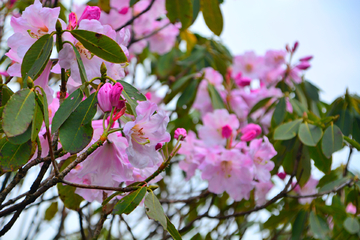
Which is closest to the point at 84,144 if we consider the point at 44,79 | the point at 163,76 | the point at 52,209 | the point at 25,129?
the point at 25,129

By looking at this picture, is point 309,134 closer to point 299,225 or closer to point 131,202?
point 299,225

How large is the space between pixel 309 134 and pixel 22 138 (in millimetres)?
1043

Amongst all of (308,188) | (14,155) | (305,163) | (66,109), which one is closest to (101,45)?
(66,109)

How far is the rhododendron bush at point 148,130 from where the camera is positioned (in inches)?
26.4

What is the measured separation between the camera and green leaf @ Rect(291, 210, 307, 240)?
1.53 meters

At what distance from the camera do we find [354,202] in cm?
152

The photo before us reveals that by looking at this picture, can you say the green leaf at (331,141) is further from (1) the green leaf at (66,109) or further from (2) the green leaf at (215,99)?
(1) the green leaf at (66,109)

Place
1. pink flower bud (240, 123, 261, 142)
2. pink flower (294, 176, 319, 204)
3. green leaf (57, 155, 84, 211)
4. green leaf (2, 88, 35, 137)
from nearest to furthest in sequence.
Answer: green leaf (2, 88, 35, 137), green leaf (57, 155, 84, 211), pink flower bud (240, 123, 261, 142), pink flower (294, 176, 319, 204)

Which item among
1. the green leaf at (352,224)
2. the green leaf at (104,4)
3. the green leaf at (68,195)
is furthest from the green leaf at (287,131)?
the green leaf at (104,4)

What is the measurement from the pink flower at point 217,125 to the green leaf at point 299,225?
1.73 feet

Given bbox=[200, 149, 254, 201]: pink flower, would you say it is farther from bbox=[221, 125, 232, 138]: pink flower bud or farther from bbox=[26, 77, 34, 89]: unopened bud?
bbox=[26, 77, 34, 89]: unopened bud

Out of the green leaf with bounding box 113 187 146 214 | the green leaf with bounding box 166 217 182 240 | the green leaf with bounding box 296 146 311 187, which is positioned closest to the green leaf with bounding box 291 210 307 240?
the green leaf with bounding box 296 146 311 187

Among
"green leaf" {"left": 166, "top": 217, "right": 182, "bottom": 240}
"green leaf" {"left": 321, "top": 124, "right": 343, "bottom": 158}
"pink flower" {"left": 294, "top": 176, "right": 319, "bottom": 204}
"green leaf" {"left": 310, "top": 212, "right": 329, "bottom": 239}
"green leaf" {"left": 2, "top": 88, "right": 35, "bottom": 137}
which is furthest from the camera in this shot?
"pink flower" {"left": 294, "top": 176, "right": 319, "bottom": 204}

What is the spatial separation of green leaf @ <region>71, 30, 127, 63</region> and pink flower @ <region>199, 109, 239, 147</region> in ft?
2.92
